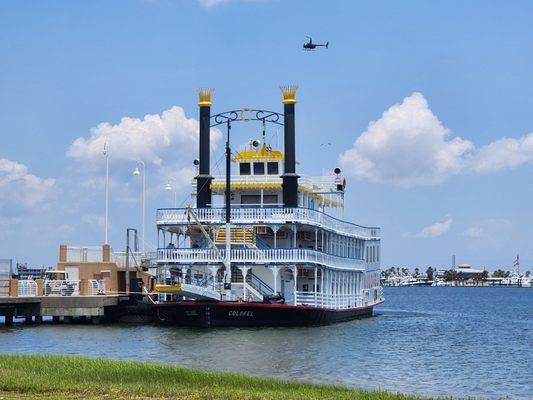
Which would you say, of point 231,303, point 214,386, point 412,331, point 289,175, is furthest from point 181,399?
point 412,331

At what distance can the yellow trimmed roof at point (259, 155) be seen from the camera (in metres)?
60.1

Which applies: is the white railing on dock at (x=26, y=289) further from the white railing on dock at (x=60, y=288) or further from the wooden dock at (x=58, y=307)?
the white railing on dock at (x=60, y=288)

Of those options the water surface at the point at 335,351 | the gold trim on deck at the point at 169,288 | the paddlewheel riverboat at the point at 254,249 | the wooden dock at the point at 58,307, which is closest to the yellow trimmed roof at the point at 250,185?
the paddlewheel riverboat at the point at 254,249

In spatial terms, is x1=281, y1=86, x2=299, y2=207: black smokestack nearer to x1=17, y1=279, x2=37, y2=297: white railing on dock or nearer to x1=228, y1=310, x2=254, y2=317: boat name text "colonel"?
x1=228, y1=310, x2=254, y2=317: boat name text "colonel"

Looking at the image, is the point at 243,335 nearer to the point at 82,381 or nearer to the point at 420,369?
the point at 420,369

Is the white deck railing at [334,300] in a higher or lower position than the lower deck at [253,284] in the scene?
lower

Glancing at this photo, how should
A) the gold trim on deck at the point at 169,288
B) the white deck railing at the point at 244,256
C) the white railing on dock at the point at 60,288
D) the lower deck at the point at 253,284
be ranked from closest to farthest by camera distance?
the gold trim on deck at the point at 169,288
the lower deck at the point at 253,284
the white deck railing at the point at 244,256
the white railing on dock at the point at 60,288

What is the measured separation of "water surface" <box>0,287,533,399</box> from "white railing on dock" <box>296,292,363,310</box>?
4.63 ft

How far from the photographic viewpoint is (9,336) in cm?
4909

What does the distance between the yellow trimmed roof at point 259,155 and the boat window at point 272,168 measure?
14.2 inches

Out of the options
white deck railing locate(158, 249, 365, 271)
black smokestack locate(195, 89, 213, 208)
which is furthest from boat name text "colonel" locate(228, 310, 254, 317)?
black smokestack locate(195, 89, 213, 208)

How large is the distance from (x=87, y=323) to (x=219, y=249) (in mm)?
10017

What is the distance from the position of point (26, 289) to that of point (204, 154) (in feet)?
41.7

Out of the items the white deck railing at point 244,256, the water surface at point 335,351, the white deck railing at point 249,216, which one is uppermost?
the white deck railing at point 249,216
